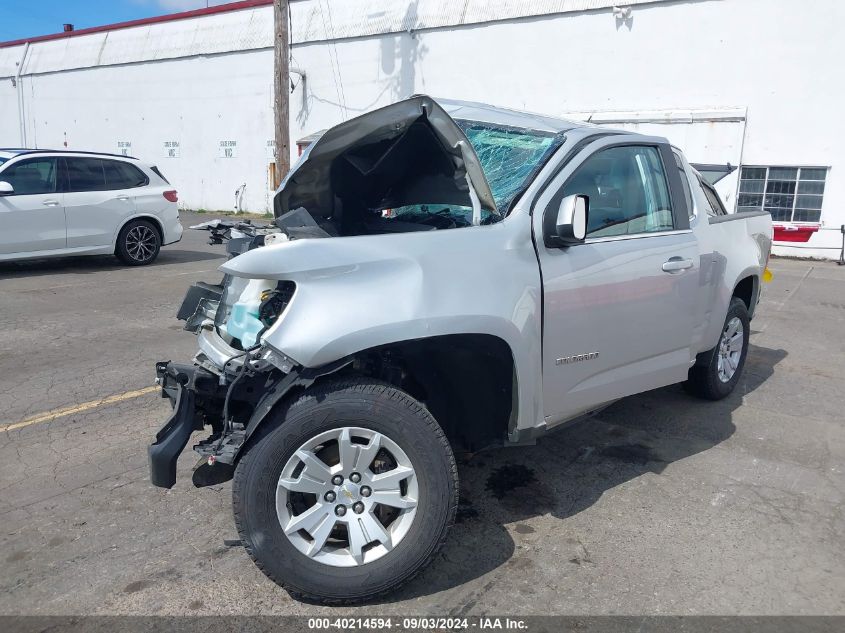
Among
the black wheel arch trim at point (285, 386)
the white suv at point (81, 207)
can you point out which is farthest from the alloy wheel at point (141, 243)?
the black wheel arch trim at point (285, 386)

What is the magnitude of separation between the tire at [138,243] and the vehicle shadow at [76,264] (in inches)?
5.8

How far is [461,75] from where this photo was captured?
1953 cm

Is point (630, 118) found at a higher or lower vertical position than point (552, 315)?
higher

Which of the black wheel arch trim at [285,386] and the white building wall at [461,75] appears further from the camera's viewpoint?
the white building wall at [461,75]

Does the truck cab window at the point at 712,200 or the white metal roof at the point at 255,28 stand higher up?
the white metal roof at the point at 255,28

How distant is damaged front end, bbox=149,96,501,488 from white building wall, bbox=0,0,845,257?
13.8 m

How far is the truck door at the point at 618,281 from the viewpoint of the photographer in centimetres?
352

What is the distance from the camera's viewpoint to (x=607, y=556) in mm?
3354

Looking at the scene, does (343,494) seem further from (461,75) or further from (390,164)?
(461,75)

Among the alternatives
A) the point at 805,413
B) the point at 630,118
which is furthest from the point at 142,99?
A: the point at 805,413

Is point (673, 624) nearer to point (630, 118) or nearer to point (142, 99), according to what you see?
point (630, 118)

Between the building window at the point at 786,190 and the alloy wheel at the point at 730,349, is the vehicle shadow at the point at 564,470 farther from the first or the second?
the building window at the point at 786,190

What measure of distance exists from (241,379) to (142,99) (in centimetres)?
2659

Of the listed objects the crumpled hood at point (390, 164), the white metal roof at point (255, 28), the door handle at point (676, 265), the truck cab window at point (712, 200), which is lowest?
the door handle at point (676, 265)
